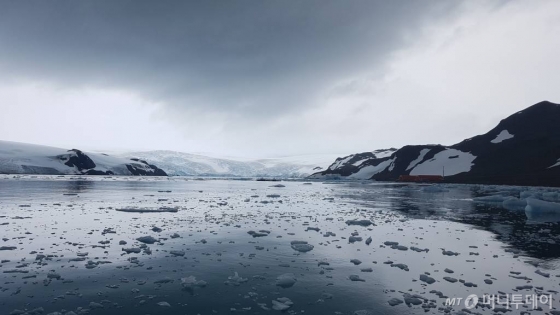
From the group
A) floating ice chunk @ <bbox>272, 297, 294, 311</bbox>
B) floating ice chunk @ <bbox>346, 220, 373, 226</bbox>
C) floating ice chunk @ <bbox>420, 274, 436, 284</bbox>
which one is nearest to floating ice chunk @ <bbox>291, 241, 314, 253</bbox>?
floating ice chunk @ <bbox>420, 274, 436, 284</bbox>

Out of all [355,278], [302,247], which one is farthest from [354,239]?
[355,278]

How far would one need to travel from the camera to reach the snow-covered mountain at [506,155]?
259ft

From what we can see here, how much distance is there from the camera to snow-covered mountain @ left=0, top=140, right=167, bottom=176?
Answer: 13525cm

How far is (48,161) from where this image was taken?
146 m

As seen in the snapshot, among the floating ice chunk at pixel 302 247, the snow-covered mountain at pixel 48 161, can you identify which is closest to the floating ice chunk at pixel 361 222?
the floating ice chunk at pixel 302 247

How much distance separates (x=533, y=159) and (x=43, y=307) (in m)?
106

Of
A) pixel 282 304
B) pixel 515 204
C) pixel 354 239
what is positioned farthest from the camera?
pixel 515 204

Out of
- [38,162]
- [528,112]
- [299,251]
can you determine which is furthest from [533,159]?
[38,162]

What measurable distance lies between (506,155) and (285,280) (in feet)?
350

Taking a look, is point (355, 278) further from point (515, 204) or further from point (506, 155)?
point (506, 155)

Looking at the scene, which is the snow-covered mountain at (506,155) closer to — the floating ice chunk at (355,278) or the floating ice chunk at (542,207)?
the floating ice chunk at (542,207)

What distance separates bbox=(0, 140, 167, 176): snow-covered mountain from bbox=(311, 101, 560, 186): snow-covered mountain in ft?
502

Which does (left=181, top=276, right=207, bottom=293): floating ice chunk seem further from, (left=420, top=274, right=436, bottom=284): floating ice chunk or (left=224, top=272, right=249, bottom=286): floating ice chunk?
(left=420, top=274, right=436, bottom=284): floating ice chunk

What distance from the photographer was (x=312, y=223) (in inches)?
848
